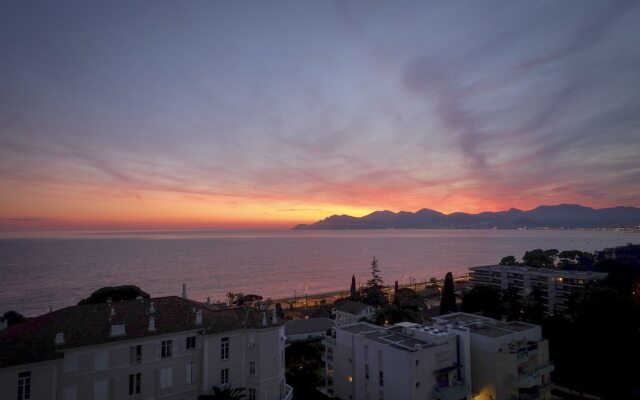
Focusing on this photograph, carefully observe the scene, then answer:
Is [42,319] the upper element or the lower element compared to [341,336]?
upper

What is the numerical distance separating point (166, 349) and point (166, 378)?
1909 mm

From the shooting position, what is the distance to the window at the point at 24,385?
19500 mm

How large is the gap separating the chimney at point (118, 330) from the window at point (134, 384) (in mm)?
2784

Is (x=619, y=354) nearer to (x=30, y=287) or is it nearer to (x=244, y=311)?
(x=244, y=311)

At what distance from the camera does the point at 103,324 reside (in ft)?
76.9

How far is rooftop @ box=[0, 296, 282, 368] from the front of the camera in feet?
66.5

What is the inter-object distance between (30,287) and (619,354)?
12987cm

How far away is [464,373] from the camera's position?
29312 mm

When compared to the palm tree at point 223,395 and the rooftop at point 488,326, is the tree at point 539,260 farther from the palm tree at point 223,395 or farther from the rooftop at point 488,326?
the palm tree at point 223,395

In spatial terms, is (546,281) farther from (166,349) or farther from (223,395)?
(166,349)

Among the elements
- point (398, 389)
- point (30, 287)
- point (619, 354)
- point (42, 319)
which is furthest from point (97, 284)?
point (619, 354)

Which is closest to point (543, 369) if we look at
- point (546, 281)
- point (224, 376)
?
point (224, 376)

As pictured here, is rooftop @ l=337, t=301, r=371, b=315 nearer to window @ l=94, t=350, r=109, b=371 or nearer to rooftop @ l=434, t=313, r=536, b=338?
rooftop @ l=434, t=313, r=536, b=338

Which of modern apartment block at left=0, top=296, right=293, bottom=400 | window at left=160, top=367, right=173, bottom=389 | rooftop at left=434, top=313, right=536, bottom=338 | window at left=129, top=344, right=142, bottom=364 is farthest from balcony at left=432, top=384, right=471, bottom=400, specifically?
window at left=129, top=344, right=142, bottom=364
